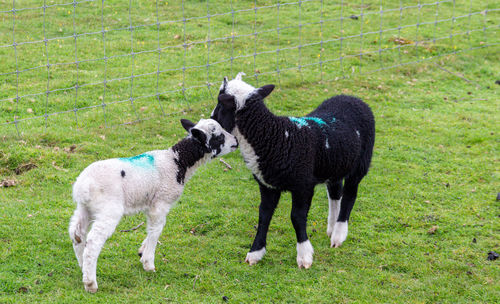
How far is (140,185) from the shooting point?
6.14 metres

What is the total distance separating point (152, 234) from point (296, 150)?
6.04ft

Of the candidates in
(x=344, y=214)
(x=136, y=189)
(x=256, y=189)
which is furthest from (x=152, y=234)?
(x=256, y=189)

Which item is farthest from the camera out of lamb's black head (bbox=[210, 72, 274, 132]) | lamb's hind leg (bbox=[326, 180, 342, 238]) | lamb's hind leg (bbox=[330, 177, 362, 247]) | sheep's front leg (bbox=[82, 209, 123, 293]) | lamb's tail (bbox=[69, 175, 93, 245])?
lamb's hind leg (bbox=[326, 180, 342, 238])

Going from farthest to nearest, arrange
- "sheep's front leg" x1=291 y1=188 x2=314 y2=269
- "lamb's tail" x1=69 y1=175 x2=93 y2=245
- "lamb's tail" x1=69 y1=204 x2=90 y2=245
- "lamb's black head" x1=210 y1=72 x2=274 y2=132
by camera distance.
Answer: "sheep's front leg" x1=291 y1=188 x2=314 y2=269
"lamb's black head" x1=210 y1=72 x2=274 y2=132
"lamb's tail" x1=69 y1=204 x2=90 y2=245
"lamb's tail" x1=69 y1=175 x2=93 y2=245

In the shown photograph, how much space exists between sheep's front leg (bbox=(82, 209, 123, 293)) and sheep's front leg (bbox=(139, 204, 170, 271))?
1.81 ft

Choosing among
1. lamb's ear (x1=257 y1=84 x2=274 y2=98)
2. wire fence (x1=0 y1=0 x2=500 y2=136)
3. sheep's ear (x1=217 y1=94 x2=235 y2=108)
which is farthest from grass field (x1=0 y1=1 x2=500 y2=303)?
lamb's ear (x1=257 y1=84 x2=274 y2=98)

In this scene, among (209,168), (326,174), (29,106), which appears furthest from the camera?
(29,106)

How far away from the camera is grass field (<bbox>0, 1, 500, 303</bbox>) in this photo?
628 centimetres

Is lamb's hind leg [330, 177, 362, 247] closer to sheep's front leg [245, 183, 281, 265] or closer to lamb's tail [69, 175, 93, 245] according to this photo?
sheep's front leg [245, 183, 281, 265]

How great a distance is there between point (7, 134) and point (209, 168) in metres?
3.31

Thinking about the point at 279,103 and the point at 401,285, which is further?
the point at 279,103

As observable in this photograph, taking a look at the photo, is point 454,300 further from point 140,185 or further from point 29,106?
point 29,106

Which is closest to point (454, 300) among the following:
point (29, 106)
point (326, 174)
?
point (326, 174)

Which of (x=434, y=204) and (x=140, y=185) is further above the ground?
(x=140, y=185)
